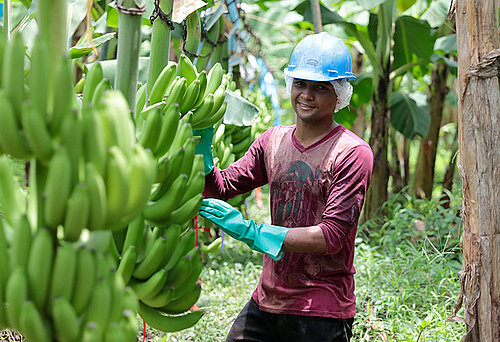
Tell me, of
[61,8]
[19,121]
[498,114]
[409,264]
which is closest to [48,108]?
[19,121]

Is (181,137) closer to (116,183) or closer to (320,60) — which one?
(116,183)

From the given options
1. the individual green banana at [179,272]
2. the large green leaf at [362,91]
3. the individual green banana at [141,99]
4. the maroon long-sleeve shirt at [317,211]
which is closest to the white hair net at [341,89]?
the maroon long-sleeve shirt at [317,211]

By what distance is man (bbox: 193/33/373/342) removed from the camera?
1.93 meters

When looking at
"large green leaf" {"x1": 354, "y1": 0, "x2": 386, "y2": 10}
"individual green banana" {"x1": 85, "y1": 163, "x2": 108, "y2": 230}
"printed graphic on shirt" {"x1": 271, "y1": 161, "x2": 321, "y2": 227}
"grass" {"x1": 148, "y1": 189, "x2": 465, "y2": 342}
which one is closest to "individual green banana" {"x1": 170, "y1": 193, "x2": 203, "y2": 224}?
"individual green banana" {"x1": 85, "y1": 163, "x2": 108, "y2": 230}

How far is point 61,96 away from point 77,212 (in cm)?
22

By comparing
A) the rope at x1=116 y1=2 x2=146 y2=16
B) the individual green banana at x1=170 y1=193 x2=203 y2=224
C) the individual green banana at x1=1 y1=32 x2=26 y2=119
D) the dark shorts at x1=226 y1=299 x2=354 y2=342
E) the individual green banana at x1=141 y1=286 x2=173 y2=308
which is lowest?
the dark shorts at x1=226 y1=299 x2=354 y2=342

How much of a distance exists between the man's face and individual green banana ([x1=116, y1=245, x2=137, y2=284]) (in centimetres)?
91

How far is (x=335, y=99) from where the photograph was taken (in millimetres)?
2092

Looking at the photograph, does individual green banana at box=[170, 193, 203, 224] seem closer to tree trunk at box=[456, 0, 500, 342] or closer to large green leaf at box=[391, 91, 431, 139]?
tree trunk at box=[456, 0, 500, 342]

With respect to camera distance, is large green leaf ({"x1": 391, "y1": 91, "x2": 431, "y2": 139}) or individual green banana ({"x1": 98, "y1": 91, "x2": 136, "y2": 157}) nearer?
individual green banana ({"x1": 98, "y1": 91, "x2": 136, "y2": 157})

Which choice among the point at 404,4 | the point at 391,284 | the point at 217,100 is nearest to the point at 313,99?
the point at 217,100

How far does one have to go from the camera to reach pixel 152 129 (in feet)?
4.65

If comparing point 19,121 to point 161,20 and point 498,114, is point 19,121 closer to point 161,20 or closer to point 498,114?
point 161,20

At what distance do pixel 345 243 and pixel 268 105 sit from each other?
7.90ft
